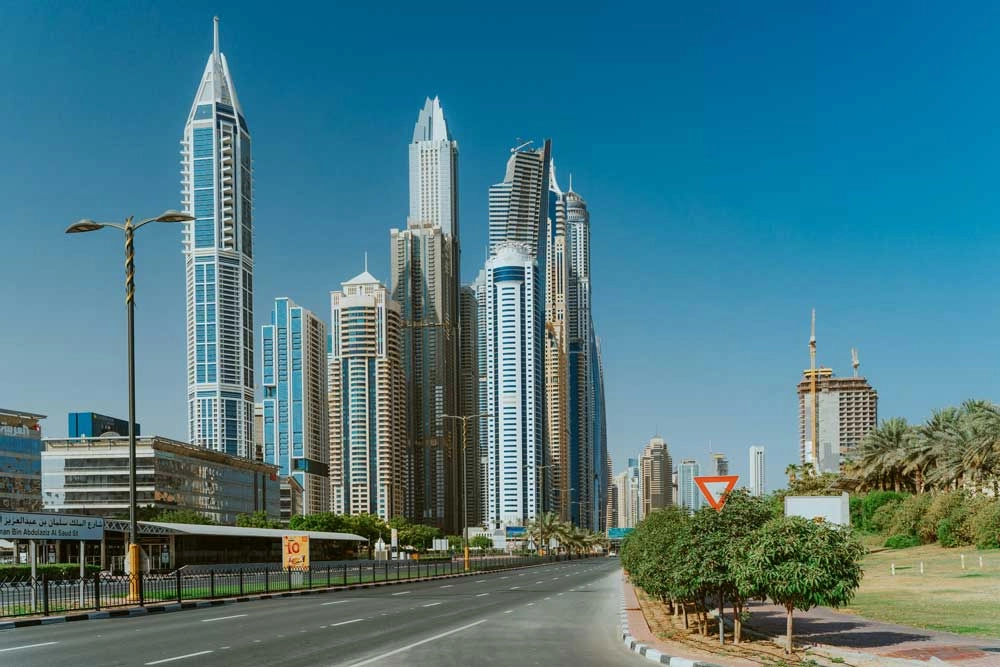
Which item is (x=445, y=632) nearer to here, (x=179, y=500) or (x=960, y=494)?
(x=960, y=494)

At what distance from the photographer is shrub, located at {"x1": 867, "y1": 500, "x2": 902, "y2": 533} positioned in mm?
75562

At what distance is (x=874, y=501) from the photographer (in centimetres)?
8019

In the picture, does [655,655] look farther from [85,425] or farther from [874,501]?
[85,425]

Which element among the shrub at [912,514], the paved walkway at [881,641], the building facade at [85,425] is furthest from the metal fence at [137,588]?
the building facade at [85,425]

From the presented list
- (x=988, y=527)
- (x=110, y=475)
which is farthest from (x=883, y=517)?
(x=110, y=475)

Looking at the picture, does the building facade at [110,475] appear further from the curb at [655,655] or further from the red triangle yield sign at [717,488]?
the red triangle yield sign at [717,488]

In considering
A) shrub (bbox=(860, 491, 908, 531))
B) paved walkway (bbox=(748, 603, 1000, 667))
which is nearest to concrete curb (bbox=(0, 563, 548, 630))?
paved walkway (bbox=(748, 603, 1000, 667))

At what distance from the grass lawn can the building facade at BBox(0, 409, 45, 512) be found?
358 feet

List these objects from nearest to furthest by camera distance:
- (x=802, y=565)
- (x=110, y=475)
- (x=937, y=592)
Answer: (x=802, y=565) < (x=937, y=592) < (x=110, y=475)

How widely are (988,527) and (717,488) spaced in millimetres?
43854

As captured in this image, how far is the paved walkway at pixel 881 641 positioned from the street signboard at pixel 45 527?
22837mm

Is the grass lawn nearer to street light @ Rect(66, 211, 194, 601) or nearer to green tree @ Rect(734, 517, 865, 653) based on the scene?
green tree @ Rect(734, 517, 865, 653)

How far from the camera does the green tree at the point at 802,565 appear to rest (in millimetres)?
17391

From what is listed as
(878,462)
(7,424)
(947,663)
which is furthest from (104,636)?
(7,424)
